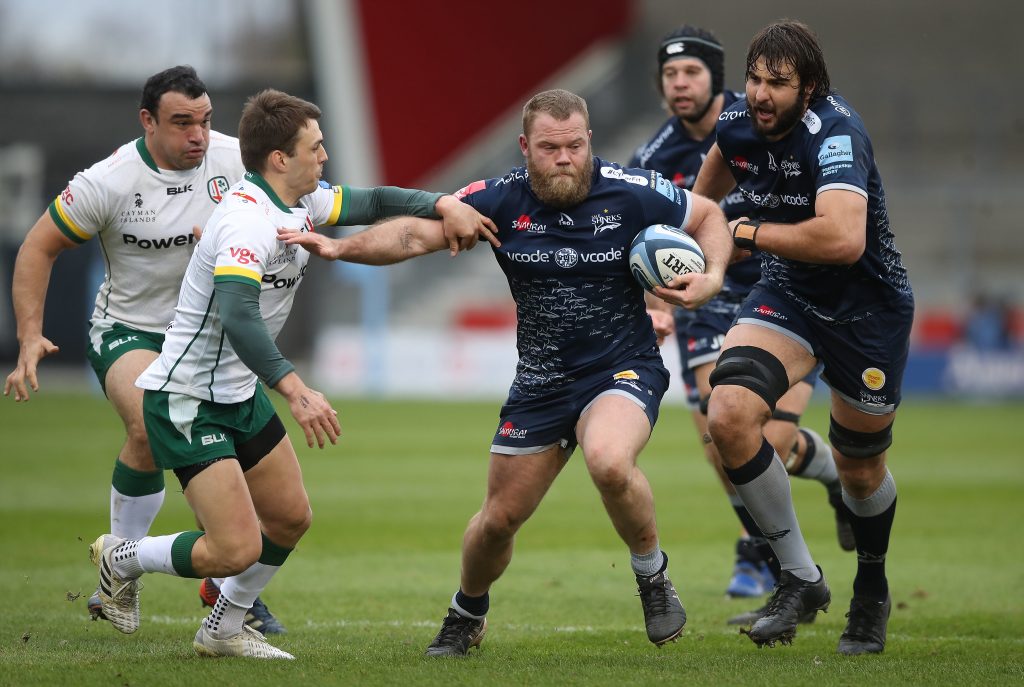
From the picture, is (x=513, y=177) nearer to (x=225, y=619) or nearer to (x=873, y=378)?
(x=873, y=378)

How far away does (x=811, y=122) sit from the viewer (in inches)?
246

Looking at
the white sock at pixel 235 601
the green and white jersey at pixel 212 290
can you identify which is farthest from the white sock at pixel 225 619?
the green and white jersey at pixel 212 290

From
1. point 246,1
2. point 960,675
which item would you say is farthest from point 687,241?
point 246,1

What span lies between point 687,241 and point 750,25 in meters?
33.4

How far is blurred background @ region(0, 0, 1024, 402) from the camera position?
3344cm

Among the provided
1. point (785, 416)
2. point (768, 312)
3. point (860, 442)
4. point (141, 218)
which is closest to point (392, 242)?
point (141, 218)

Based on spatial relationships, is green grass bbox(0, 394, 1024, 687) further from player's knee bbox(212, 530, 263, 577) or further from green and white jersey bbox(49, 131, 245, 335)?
green and white jersey bbox(49, 131, 245, 335)

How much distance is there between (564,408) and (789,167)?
1.52 m

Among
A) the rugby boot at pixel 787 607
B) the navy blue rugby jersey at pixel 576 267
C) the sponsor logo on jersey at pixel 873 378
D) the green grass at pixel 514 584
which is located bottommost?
the green grass at pixel 514 584

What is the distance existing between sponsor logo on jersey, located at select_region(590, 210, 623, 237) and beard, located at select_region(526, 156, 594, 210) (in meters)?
0.11

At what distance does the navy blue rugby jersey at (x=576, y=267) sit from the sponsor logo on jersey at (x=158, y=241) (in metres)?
1.68

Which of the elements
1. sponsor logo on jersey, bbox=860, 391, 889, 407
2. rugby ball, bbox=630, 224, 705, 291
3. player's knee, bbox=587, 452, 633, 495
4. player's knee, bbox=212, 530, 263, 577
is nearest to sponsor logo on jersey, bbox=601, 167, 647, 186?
rugby ball, bbox=630, 224, 705, 291

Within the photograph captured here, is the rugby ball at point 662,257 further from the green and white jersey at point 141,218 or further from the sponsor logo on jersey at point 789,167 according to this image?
the green and white jersey at point 141,218

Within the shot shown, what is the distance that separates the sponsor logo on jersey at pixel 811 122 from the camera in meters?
6.23
